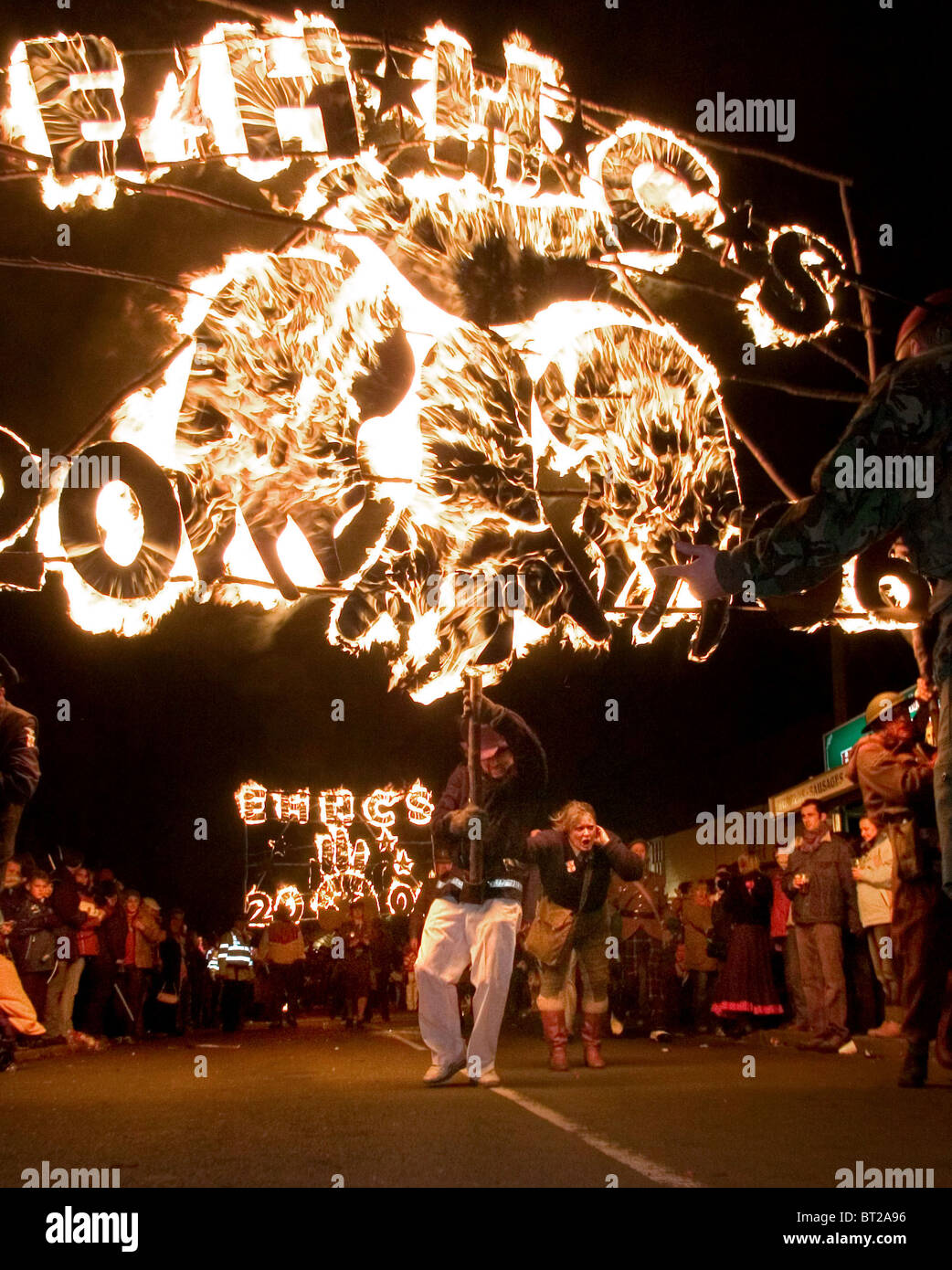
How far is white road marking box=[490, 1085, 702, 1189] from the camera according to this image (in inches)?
186

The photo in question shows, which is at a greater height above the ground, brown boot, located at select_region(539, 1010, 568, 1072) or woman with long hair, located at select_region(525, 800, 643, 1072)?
woman with long hair, located at select_region(525, 800, 643, 1072)

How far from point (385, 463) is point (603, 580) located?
1735 millimetres

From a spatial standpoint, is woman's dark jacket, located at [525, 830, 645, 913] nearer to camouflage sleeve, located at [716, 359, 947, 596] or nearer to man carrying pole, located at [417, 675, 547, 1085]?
man carrying pole, located at [417, 675, 547, 1085]

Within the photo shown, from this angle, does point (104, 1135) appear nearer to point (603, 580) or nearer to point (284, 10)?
point (603, 580)

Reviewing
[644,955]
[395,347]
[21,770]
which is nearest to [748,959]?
[644,955]

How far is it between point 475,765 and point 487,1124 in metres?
2.66

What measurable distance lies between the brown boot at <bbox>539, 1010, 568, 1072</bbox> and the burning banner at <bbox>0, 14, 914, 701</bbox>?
8.85 ft

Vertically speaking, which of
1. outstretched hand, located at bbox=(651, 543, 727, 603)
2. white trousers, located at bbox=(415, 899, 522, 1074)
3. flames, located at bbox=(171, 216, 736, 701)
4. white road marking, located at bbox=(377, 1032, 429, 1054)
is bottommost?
white road marking, located at bbox=(377, 1032, 429, 1054)

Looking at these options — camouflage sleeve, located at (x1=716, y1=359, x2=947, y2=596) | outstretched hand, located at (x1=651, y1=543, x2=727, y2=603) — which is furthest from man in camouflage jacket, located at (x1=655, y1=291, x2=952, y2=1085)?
outstretched hand, located at (x1=651, y1=543, x2=727, y2=603)

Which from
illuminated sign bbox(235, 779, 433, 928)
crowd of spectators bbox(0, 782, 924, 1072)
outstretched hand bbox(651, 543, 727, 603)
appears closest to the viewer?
outstretched hand bbox(651, 543, 727, 603)

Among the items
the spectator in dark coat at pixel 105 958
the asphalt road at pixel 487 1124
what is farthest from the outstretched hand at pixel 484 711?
the spectator in dark coat at pixel 105 958

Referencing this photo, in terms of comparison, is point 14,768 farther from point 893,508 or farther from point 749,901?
point 749,901

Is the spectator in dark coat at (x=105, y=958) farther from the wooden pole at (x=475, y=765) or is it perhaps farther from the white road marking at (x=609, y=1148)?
the white road marking at (x=609, y=1148)
